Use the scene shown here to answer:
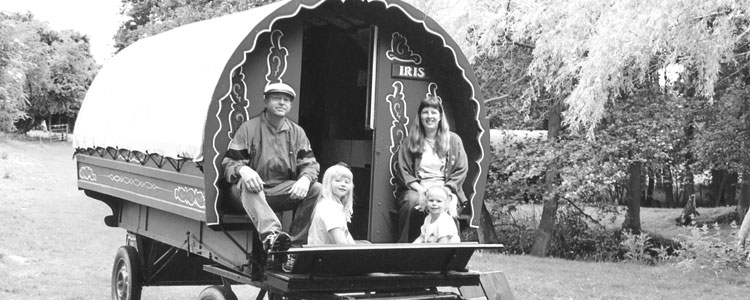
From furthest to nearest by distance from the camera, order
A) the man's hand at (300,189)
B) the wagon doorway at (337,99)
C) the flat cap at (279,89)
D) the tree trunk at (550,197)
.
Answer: the tree trunk at (550,197), the wagon doorway at (337,99), the flat cap at (279,89), the man's hand at (300,189)

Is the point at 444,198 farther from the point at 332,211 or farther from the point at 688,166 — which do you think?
the point at 688,166

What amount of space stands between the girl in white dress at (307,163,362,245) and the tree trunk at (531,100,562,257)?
10705 mm

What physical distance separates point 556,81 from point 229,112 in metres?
8.28

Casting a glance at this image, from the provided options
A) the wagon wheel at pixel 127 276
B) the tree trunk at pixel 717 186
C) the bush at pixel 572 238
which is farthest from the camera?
the tree trunk at pixel 717 186

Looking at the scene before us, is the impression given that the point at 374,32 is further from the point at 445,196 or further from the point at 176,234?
the point at 176,234

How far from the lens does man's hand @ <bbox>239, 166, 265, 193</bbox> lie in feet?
19.2

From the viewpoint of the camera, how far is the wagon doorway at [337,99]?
8383 mm

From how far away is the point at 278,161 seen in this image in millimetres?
6449

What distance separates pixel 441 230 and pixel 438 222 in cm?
7

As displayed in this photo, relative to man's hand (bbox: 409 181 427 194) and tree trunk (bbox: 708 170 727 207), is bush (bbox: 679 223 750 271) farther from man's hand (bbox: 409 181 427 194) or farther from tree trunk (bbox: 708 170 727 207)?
tree trunk (bbox: 708 170 727 207)

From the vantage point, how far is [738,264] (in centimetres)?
1341

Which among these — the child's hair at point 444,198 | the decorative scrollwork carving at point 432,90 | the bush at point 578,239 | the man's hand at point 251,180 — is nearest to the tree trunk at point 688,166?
the bush at point 578,239

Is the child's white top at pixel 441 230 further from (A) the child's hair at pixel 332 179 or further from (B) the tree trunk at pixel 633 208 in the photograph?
(B) the tree trunk at pixel 633 208

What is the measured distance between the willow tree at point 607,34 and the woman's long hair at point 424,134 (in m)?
4.46
